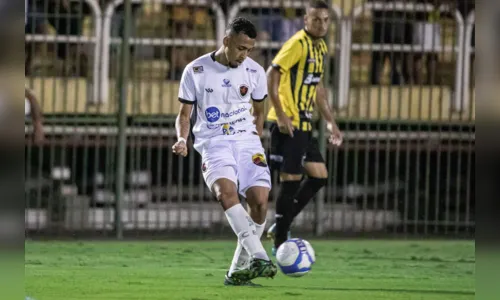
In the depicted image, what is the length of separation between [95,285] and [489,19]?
16.0 feet

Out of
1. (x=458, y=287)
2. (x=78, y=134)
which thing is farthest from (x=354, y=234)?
(x=458, y=287)

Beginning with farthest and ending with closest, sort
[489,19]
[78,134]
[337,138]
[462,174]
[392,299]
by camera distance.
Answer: [462,174] < [78,134] < [337,138] < [392,299] < [489,19]

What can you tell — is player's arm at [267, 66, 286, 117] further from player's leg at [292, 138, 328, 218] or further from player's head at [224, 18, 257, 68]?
player's head at [224, 18, 257, 68]

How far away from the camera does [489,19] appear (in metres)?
5.44

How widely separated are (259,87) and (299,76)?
7.01 ft

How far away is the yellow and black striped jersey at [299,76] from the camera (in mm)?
11773

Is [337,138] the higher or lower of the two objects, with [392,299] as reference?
higher

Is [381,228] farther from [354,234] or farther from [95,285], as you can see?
[95,285]

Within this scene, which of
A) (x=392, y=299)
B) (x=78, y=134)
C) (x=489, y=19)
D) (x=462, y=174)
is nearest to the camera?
(x=489, y=19)

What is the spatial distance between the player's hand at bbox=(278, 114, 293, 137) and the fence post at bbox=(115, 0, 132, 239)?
4.02 meters

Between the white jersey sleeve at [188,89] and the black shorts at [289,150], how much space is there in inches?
92.8

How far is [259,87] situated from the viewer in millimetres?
9805

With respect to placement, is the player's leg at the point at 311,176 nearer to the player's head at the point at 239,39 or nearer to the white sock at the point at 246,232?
the player's head at the point at 239,39

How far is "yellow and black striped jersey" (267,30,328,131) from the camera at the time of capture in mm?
11773
